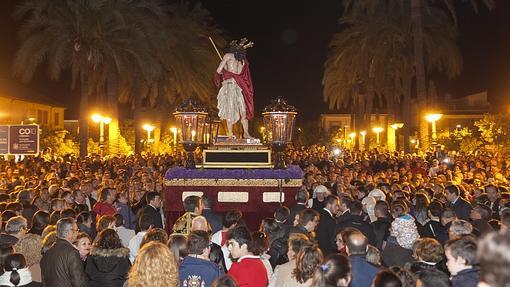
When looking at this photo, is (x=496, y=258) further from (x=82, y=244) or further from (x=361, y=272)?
(x=82, y=244)

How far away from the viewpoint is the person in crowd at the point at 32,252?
623 centimetres

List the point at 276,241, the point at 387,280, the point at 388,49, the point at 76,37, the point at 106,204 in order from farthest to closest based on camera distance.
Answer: the point at 388,49 < the point at 76,37 < the point at 106,204 < the point at 276,241 < the point at 387,280

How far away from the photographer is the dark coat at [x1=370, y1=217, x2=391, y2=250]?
8281mm

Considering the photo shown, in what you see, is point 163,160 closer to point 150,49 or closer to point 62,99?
point 150,49

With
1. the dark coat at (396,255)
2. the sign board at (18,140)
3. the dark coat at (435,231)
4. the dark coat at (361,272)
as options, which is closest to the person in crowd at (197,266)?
the dark coat at (361,272)

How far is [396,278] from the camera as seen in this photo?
4465 mm

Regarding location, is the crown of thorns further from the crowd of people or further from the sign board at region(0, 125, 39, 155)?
the sign board at region(0, 125, 39, 155)

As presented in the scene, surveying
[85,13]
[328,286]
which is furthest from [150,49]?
[328,286]

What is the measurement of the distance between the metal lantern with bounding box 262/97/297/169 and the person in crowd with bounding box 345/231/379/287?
8.55m

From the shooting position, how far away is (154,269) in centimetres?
458

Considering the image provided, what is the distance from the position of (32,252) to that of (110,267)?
982 mm

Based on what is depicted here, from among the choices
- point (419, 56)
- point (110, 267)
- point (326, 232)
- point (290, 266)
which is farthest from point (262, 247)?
point (419, 56)

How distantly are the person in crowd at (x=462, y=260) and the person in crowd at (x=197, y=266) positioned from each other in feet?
6.74

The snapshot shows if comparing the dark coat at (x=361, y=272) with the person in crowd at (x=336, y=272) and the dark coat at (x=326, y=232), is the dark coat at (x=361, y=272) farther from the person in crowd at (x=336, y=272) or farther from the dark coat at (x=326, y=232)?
the dark coat at (x=326, y=232)
